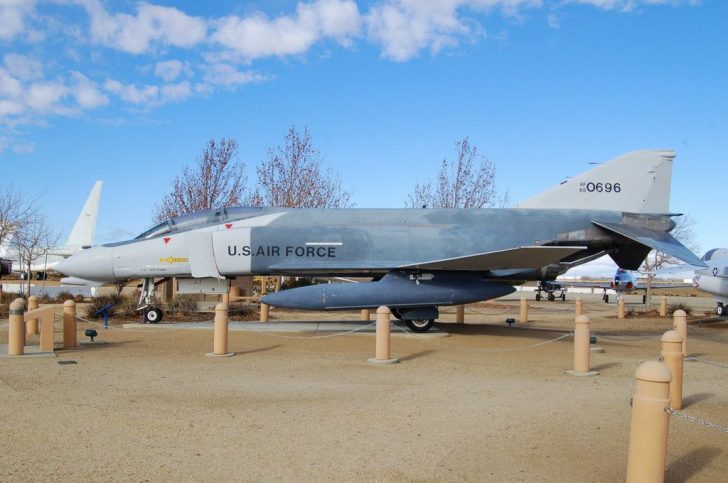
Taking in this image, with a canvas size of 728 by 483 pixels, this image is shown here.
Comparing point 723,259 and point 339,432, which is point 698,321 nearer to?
point 723,259

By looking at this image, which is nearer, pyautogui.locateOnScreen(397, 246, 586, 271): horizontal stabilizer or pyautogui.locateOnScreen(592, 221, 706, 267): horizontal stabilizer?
pyautogui.locateOnScreen(397, 246, 586, 271): horizontal stabilizer

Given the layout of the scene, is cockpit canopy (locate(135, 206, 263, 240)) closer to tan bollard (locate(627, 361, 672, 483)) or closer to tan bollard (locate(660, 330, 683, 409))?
tan bollard (locate(660, 330, 683, 409))

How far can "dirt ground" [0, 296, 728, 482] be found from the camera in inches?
180

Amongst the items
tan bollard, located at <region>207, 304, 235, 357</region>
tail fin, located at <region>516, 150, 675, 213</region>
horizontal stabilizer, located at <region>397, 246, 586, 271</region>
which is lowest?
tan bollard, located at <region>207, 304, 235, 357</region>

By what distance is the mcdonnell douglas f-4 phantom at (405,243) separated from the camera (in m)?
13.0

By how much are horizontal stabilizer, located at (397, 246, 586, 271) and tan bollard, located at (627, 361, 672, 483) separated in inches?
308

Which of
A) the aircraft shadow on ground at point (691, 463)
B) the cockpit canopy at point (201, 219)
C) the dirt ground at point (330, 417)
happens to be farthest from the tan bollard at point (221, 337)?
the aircraft shadow on ground at point (691, 463)

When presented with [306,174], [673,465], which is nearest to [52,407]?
[673,465]

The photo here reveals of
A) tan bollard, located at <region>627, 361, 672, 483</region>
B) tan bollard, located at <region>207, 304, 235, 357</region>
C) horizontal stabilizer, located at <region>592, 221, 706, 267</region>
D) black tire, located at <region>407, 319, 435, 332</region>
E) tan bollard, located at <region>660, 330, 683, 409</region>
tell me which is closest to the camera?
tan bollard, located at <region>627, 361, 672, 483</region>

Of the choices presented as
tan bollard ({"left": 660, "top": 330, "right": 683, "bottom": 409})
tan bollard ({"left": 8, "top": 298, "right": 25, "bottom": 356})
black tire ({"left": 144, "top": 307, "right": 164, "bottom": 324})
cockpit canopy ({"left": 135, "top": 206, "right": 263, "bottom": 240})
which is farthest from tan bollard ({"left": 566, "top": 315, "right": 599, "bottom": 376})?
black tire ({"left": 144, "top": 307, "right": 164, "bottom": 324})

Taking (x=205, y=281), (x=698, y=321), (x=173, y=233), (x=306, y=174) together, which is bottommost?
(x=698, y=321)

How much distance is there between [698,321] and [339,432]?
1922cm

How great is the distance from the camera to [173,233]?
13844mm

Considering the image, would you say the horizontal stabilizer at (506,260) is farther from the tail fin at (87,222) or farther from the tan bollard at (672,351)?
the tail fin at (87,222)
